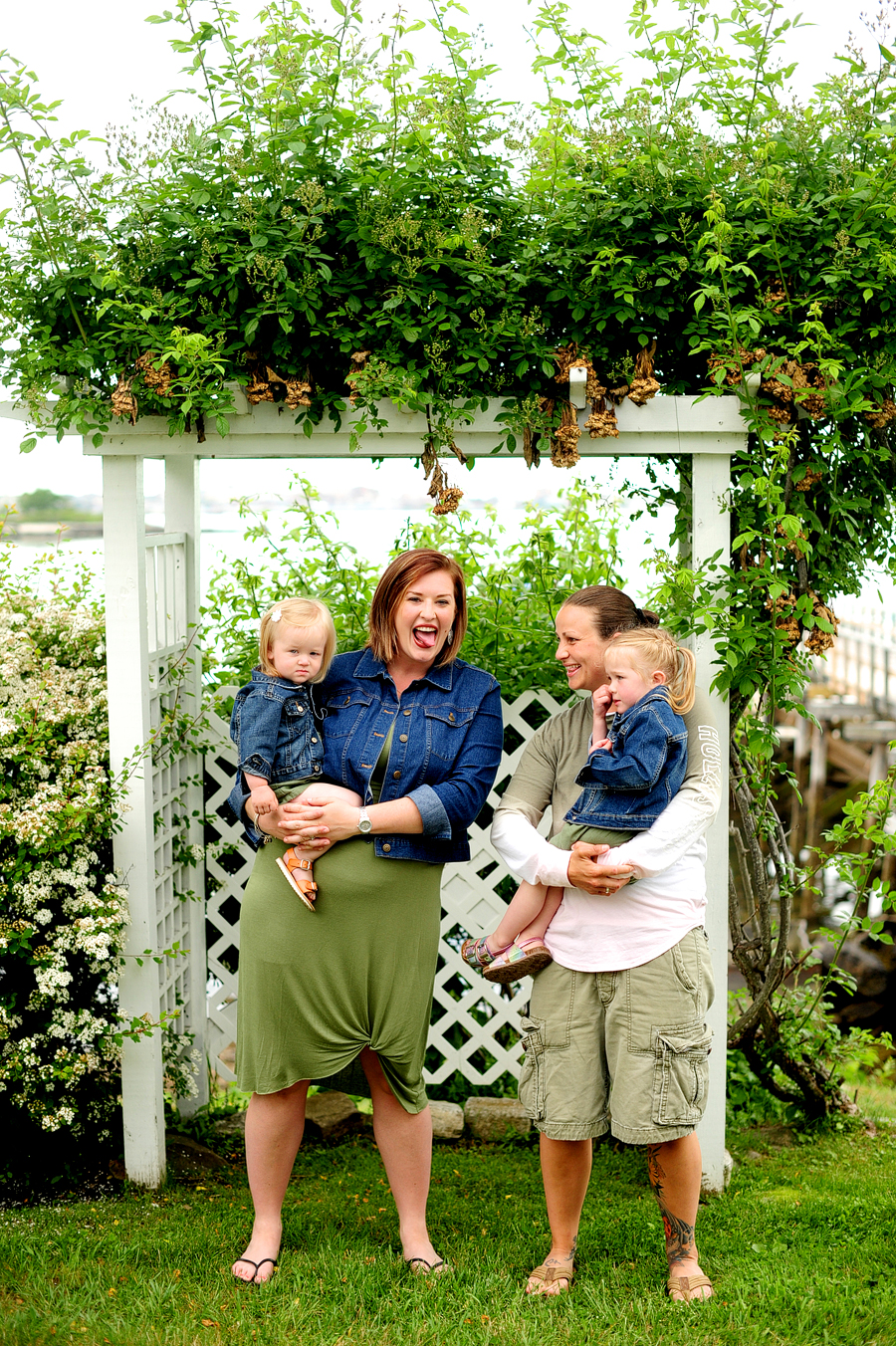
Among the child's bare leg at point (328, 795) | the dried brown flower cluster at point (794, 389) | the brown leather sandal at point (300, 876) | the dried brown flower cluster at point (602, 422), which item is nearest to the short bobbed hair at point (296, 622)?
the child's bare leg at point (328, 795)

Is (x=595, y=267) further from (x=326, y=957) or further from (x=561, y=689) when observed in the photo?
(x=326, y=957)

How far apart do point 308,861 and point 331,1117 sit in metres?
1.76

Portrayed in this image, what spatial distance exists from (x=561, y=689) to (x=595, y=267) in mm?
1551

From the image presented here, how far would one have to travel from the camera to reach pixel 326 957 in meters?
2.87

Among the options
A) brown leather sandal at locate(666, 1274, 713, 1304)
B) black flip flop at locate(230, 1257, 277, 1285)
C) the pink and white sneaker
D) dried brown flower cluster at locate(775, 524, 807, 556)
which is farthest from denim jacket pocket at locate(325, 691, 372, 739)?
brown leather sandal at locate(666, 1274, 713, 1304)

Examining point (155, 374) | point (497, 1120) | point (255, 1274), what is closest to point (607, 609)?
point (155, 374)

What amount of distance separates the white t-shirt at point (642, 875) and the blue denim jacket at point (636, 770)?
0.14 feet

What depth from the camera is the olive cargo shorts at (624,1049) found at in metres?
2.66

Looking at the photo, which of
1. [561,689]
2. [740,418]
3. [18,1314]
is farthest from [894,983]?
[18,1314]

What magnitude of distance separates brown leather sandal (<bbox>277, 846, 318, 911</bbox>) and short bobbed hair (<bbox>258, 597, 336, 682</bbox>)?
0.46 metres

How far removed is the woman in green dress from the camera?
2863mm

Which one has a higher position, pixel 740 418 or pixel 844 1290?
pixel 740 418

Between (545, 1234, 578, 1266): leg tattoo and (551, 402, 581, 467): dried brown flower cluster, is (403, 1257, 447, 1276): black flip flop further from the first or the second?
(551, 402, 581, 467): dried brown flower cluster

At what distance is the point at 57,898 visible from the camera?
11.4 feet
